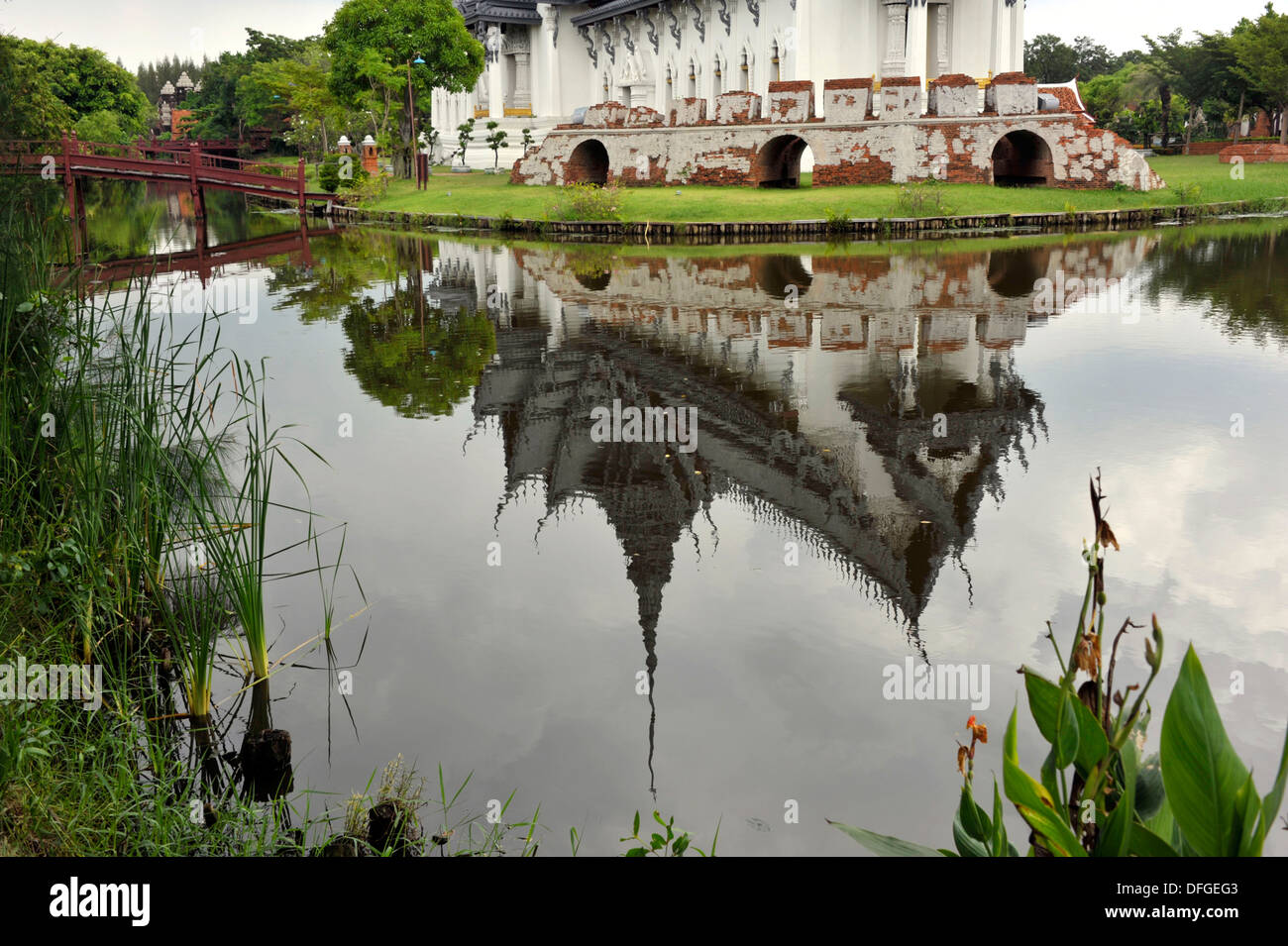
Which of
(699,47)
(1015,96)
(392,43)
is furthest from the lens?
(699,47)

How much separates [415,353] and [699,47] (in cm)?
4217

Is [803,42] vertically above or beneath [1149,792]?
above

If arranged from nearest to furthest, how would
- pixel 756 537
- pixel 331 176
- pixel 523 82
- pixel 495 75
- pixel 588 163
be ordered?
pixel 756 537, pixel 588 163, pixel 331 176, pixel 495 75, pixel 523 82

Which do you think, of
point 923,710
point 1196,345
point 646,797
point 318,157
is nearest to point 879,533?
point 923,710

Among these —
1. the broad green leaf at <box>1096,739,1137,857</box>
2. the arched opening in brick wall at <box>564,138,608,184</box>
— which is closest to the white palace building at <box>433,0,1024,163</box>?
the arched opening in brick wall at <box>564,138,608,184</box>

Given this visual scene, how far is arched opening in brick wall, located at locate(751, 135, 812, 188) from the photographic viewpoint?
39.6m

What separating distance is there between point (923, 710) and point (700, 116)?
119 feet

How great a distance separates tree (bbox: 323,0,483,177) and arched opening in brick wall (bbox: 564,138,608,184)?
27.1ft

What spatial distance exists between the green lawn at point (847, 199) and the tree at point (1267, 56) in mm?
8129

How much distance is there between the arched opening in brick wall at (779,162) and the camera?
3962cm

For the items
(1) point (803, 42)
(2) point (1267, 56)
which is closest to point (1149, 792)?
(1) point (803, 42)

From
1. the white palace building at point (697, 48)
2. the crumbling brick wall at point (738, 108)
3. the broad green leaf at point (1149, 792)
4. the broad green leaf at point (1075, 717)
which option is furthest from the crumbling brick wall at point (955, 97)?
the broad green leaf at point (1075, 717)

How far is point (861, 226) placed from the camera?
108 feet

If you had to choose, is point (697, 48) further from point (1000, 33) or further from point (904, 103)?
point (904, 103)
